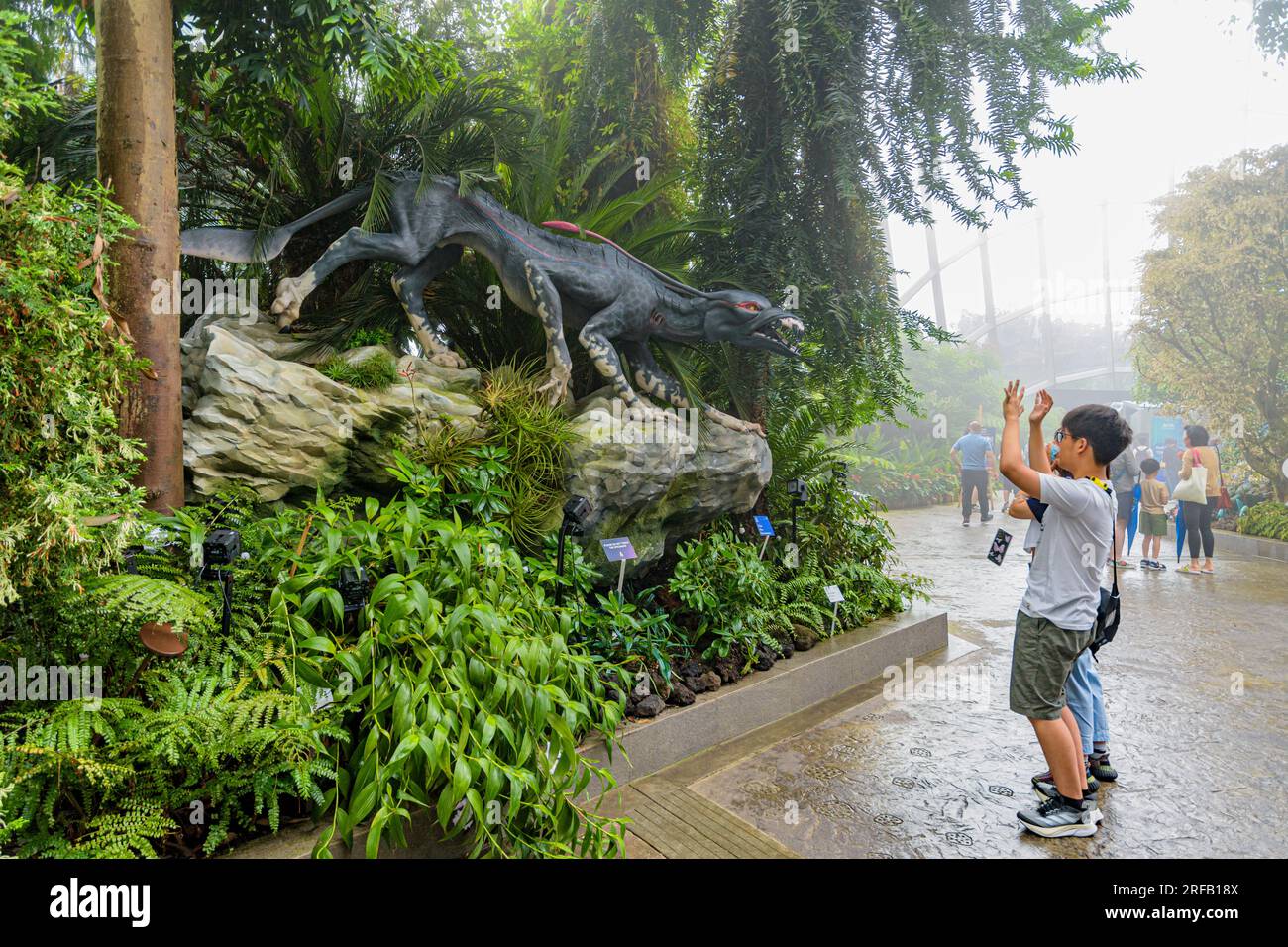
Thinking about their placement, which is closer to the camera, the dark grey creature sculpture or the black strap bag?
the black strap bag

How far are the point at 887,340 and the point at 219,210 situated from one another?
4321 mm

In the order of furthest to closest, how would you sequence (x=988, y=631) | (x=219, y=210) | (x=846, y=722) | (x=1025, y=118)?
(x=988, y=631), (x=1025, y=118), (x=219, y=210), (x=846, y=722)

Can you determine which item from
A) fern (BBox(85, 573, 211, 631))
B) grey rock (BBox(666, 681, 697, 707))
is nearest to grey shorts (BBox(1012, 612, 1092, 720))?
grey rock (BBox(666, 681, 697, 707))

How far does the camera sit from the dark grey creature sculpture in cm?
347

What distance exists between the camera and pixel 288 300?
342 centimetres

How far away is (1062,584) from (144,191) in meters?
3.62

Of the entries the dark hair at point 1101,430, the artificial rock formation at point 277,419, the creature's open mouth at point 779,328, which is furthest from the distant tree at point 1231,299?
the artificial rock formation at point 277,419

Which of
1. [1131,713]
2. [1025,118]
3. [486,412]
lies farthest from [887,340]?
[486,412]

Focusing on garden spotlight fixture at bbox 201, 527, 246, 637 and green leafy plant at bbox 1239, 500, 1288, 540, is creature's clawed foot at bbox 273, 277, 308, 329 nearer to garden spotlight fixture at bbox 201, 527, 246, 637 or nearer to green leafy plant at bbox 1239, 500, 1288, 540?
garden spotlight fixture at bbox 201, 527, 246, 637

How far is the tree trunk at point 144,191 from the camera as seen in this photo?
2539mm

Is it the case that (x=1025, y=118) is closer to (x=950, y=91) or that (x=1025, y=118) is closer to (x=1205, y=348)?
(x=950, y=91)

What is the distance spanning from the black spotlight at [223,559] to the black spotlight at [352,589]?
0.33 meters

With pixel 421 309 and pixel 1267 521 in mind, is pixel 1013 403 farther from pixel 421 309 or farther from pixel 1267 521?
pixel 1267 521

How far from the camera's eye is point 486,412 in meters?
3.53
